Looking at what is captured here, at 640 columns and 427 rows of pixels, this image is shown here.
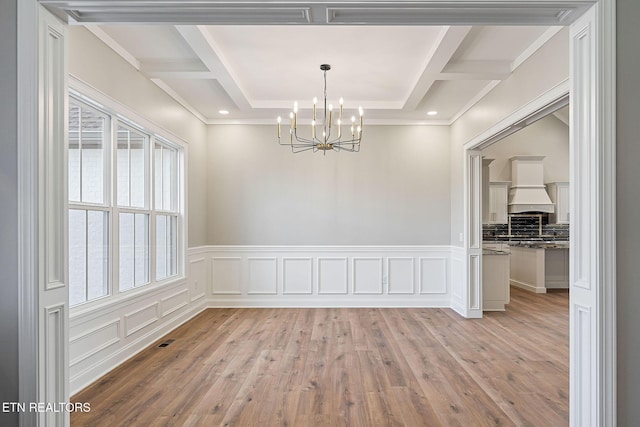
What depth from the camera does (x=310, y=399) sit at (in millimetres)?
2941

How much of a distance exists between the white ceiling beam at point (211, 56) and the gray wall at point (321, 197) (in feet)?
4.39

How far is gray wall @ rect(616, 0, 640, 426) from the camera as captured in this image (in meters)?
1.75

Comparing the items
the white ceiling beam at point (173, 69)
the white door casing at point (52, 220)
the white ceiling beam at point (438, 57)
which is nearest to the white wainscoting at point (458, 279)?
the white ceiling beam at point (438, 57)

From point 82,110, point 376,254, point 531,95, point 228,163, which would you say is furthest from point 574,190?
point 228,163

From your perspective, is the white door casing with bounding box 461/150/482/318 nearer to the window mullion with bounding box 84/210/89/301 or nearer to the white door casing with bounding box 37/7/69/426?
the window mullion with bounding box 84/210/89/301

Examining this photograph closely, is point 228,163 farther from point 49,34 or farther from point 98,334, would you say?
point 49,34

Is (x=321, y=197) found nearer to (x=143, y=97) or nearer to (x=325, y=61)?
(x=325, y=61)

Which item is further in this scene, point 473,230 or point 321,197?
point 321,197

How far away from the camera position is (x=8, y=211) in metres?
1.76

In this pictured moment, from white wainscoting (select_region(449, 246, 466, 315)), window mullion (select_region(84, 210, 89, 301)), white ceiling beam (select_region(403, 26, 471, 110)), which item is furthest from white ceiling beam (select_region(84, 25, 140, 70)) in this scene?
white wainscoting (select_region(449, 246, 466, 315))

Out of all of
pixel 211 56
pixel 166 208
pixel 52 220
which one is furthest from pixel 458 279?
pixel 52 220

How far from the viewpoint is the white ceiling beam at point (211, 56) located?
10.7ft

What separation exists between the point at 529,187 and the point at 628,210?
758cm

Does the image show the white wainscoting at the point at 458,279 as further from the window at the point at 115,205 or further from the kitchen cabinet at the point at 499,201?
the window at the point at 115,205
